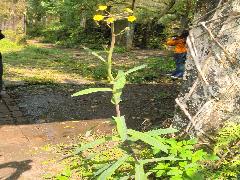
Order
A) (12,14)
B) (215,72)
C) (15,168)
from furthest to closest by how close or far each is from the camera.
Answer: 1. (12,14)
2. (15,168)
3. (215,72)

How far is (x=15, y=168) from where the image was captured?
4445 mm

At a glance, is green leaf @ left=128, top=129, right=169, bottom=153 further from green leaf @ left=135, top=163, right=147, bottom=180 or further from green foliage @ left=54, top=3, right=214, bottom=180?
green leaf @ left=135, top=163, right=147, bottom=180

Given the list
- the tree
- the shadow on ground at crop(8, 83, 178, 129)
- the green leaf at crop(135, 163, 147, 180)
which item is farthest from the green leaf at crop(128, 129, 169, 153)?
the tree

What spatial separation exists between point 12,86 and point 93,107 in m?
2.94

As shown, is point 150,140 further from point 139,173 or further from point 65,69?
point 65,69

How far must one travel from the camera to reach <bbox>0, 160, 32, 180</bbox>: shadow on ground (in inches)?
167

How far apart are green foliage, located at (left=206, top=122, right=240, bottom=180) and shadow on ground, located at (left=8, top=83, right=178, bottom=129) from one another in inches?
85.4

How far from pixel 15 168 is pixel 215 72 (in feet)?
8.33

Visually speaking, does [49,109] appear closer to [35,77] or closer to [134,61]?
[35,77]

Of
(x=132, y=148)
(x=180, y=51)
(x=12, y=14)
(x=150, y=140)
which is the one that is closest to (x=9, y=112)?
(x=132, y=148)

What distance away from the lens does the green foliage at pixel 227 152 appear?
11.3 feet

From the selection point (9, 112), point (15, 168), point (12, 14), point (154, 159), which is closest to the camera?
point (154, 159)

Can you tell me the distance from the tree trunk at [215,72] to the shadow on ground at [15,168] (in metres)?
1.97

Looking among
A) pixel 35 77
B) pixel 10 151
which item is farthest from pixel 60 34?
pixel 10 151
